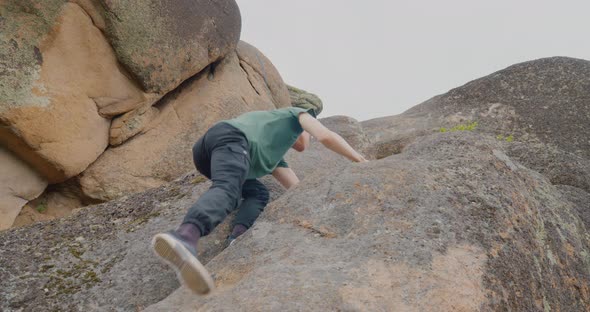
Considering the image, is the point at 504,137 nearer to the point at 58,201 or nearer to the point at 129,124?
the point at 129,124

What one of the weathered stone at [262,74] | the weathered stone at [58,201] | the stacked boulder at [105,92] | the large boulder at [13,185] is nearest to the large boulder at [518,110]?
the weathered stone at [262,74]

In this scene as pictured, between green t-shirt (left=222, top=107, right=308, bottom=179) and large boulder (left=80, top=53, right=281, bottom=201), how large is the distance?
6503 mm

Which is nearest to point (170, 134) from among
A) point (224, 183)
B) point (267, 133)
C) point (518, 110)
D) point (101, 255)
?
point (101, 255)

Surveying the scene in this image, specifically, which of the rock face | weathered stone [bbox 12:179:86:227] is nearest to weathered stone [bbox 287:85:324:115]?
weathered stone [bbox 12:179:86:227]

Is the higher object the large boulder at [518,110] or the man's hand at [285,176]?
the large boulder at [518,110]

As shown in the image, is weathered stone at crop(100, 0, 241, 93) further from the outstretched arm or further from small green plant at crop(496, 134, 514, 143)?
the outstretched arm

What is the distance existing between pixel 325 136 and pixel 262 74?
35.4ft

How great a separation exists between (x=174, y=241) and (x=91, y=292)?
6.02ft

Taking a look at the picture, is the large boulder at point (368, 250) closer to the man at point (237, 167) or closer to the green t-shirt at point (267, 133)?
the man at point (237, 167)

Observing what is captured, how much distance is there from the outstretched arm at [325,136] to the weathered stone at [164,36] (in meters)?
6.98

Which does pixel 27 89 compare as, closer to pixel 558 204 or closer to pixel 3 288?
pixel 3 288

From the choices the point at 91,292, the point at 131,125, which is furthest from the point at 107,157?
the point at 91,292

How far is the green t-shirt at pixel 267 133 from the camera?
16.8ft

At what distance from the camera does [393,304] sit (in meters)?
3.24
